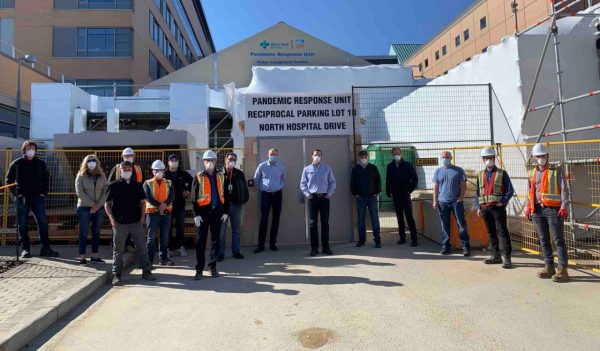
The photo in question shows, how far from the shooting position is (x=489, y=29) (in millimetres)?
39375

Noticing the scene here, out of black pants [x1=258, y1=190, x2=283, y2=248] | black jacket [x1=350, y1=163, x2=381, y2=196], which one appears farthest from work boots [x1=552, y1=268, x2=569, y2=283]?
black pants [x1=258, y1=190, x2=283, y2=248]

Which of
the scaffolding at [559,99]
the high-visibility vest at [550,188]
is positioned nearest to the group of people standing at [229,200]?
the high-visibility vest at [550,188]

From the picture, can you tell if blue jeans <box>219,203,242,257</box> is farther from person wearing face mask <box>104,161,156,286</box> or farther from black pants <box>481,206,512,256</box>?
black pants <box>481,206,512,256</box>

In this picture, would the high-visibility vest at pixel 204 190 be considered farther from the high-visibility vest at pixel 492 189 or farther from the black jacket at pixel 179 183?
the high-visibility vest at pixel 492 189

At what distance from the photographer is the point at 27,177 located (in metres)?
6.77

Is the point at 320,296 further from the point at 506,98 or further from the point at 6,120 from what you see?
the point at 6,120

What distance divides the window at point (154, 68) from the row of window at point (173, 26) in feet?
14.8

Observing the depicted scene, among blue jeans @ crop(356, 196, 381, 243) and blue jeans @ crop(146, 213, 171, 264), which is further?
blue jeans @ crop(356, 196, 381, 243)

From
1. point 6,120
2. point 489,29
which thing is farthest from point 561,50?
point 489,29

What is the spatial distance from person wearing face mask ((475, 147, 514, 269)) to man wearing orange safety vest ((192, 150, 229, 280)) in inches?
162

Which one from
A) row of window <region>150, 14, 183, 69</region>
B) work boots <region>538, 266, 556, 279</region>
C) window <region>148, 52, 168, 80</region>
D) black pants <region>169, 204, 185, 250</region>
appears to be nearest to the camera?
work boots <region>538, 266, 556, 279</region>

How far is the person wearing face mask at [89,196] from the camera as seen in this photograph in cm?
641

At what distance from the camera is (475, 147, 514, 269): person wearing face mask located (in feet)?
19.9

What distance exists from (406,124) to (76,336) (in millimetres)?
10137
